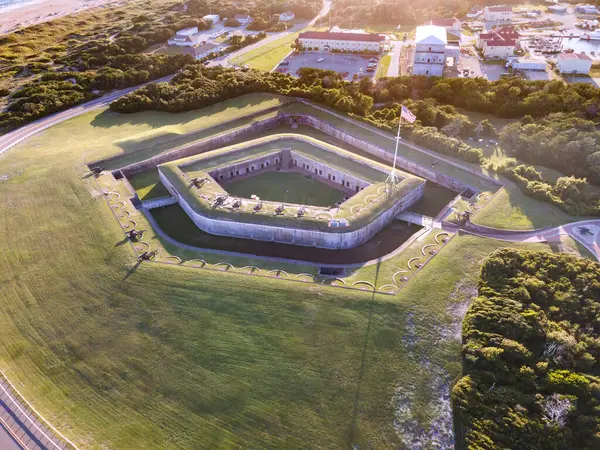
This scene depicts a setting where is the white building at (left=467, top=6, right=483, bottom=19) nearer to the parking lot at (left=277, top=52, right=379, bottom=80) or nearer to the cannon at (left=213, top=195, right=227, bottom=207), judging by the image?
the parking lot at (left=277, top=52, right=379, bottom=80)

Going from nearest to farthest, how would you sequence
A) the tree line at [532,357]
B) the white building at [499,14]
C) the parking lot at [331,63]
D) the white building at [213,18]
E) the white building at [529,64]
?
the tree line at [532,357], the white building at [529,64], the parking lot at [331,63], the white building at [499,14], the white building at [213,18]

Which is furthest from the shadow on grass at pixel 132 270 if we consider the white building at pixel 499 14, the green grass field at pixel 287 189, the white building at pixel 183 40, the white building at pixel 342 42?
the white building at pixel 499 14

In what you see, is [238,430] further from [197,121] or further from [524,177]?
[197,121]

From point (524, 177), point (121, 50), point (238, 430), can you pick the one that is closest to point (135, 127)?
point (121, 50)

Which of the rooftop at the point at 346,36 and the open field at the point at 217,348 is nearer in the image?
the open field at the point at 217,348

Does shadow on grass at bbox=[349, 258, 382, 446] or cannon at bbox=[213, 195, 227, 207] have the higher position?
cannon at bbox=[213, 195, 227, 207]

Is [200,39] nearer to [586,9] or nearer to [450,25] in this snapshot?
[450,25]

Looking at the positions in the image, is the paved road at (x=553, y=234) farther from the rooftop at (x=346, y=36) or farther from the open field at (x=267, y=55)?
the rooftop at (x=346, y=36)

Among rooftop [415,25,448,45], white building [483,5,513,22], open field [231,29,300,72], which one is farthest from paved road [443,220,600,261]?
white building [483,5,513,22]
